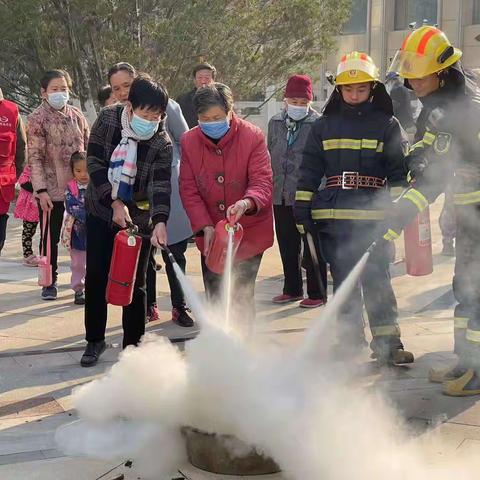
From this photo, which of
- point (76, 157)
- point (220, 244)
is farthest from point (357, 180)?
point (76, 157)

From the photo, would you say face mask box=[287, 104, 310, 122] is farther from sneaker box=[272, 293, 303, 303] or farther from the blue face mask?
the blue face mask

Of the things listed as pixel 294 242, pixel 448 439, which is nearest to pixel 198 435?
pixel 448 439

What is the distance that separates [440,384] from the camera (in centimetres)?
505

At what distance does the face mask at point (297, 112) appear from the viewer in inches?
283

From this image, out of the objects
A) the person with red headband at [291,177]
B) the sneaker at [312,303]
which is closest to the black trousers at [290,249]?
the person with red headband at [291,177]

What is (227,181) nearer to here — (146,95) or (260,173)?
(260,173)

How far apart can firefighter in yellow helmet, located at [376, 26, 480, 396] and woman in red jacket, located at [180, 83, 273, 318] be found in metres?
0.82

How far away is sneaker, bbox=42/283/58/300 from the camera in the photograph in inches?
295

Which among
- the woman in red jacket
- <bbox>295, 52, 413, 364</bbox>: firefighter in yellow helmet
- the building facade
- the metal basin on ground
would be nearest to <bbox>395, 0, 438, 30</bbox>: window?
the building facade

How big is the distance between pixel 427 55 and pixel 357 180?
86cm

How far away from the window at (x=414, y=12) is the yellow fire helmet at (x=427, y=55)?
1255 inches

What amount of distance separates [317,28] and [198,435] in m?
A: 14.2

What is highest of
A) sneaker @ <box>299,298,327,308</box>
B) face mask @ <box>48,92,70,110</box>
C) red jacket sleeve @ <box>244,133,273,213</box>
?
face mask @ <box>48,92,70,110</box>

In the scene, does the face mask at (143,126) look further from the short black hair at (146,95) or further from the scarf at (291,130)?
the scarf at (291,130)
